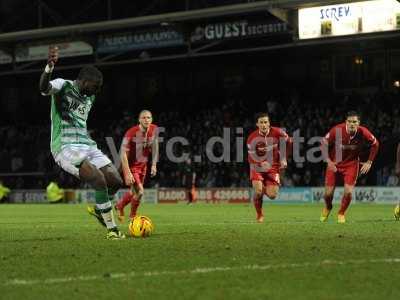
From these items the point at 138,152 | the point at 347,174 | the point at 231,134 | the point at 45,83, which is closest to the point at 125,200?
the point at 138,152

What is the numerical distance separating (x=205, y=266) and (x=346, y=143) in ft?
29.2

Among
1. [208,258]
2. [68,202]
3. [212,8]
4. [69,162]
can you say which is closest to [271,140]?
[69,162]

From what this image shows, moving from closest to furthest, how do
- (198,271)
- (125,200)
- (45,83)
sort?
(198,271) < (45,83) < (125,200)

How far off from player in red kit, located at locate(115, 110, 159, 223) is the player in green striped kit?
5.29m

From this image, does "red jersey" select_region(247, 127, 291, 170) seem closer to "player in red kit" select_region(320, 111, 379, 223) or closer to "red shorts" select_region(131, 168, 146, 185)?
"player in red kit" select_region(320, 111, 379, 223)

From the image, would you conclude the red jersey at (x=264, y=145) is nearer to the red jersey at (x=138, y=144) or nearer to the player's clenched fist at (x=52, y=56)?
the red jersey at (x=138, y=144)

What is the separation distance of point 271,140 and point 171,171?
18.6m

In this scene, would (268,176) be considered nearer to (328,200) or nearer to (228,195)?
(328,200)

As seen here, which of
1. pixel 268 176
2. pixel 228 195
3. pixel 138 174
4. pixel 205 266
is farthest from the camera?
pixel 228 195

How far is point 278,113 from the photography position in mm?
34531

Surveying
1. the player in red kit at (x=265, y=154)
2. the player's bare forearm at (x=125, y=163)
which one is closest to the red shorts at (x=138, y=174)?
the player's bare forearm at (x=125, y=163)

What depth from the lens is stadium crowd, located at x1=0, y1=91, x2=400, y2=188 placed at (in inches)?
1222

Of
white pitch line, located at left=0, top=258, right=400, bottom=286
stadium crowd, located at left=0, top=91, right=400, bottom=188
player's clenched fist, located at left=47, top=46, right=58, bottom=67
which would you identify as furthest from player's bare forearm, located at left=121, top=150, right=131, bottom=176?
stadium crowd, located at left=0, top=91, right=400, bottom=188

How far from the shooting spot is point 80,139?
11.3m
